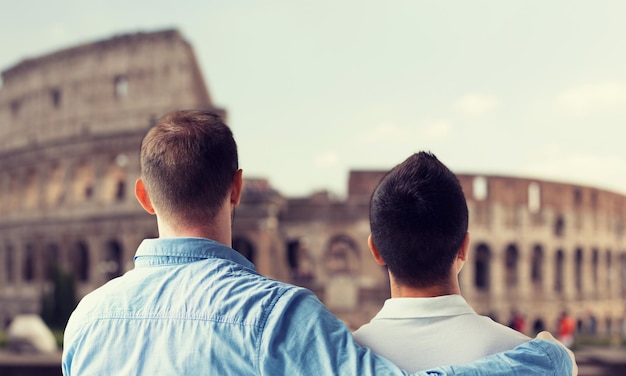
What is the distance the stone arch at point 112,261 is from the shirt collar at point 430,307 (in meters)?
23.7

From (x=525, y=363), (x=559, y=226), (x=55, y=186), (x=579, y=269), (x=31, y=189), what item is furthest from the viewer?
(x=579, y=269)

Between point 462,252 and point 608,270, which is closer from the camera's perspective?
point 462,252

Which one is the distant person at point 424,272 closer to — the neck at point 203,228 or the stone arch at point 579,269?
the neck at point 203,228

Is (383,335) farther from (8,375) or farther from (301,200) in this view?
(301,200)

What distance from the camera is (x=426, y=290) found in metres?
1.88

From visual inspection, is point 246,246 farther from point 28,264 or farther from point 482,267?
point 482,267

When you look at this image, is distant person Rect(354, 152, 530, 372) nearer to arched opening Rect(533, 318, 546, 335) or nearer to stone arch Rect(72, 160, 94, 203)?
stone arch Rect(72, 160, 94, 203)

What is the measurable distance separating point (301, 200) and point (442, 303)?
23.5 m

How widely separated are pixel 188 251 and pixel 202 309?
0.20 m

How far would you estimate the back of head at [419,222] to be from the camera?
6.12 ft

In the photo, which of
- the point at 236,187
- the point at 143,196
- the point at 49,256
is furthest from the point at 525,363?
the point at 49,256

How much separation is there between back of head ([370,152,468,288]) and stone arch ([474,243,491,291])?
2664 centimetres

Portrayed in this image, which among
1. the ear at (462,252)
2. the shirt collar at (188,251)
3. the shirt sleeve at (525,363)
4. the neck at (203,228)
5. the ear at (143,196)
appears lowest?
the shirt sleeve at (525,363)

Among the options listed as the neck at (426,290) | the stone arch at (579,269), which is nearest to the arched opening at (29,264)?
the stone arch at (579,269)
